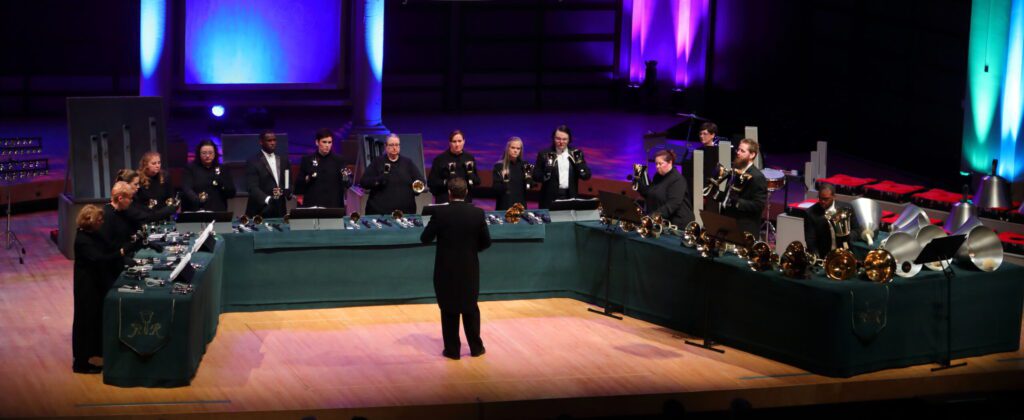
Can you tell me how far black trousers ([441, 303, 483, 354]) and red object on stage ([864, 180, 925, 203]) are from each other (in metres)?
4.92

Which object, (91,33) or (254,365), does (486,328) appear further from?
(91,33)

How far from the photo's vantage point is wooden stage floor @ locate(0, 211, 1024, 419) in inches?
278

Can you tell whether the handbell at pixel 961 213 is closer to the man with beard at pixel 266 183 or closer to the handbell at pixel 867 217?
the handbell at pixel 867 217

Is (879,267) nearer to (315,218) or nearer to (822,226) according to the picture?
(822,226)

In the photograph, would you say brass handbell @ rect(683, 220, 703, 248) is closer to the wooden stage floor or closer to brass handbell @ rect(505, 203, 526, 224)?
the wooden stage floor

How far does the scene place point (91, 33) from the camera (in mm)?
17875

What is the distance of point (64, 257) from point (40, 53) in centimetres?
786

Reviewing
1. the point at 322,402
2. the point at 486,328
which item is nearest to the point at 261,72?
the point at 486,328

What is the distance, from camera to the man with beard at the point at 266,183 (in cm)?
993

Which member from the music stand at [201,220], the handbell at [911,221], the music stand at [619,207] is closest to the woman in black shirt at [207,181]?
the music stand at [201,220]

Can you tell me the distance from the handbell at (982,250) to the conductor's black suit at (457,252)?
10.3ft

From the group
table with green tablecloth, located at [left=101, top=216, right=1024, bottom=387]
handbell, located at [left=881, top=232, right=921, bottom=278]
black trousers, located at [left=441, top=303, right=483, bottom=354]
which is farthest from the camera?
handbell, located at [left=881, top=232, right=921, bottom=278]

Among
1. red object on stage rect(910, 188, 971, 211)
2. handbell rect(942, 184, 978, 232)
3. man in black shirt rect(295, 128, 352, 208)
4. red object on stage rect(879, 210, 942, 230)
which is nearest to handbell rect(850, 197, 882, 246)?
red object on stage rect(879, 210, 942, 230)

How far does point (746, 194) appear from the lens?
9164 millimetres
